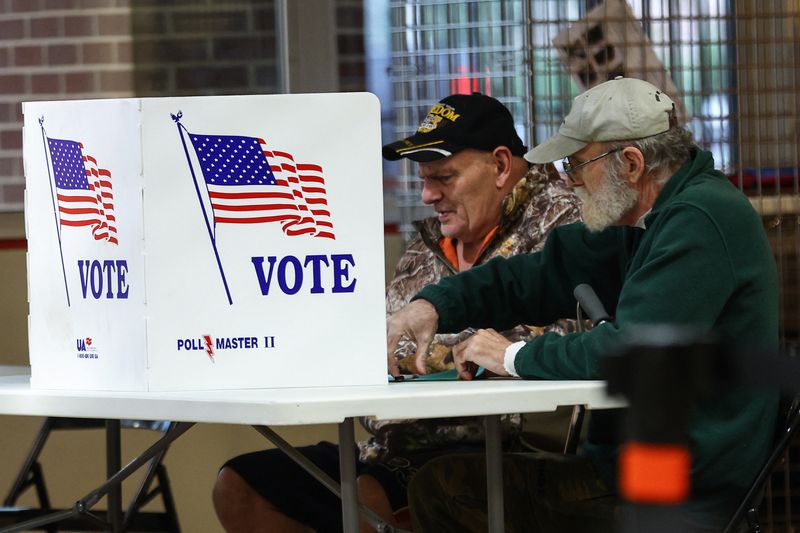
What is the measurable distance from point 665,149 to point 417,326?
58 centimetres

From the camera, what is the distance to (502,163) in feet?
10.6

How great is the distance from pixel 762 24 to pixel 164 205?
2244 mm

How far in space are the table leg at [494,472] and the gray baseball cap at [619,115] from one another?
648 millimetres

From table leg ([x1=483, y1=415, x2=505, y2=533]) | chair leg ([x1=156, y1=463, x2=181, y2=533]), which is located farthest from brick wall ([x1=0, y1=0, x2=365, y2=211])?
table leg ([x1=483, y1=415, x2=505, y2=533])

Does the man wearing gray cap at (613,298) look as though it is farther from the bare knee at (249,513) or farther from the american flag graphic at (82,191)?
the american flag graphic at (82,191)

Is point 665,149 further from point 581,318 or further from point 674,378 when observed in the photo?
point 674,378

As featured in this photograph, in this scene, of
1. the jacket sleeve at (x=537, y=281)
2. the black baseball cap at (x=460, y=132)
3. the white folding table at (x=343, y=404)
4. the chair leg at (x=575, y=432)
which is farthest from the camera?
the black baseball cap at (x=460, y=132)

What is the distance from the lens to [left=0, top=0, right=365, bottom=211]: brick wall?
4352 mm

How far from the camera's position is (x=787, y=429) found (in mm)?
2150

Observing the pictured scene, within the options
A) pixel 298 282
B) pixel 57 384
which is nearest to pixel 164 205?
pixel 298 282

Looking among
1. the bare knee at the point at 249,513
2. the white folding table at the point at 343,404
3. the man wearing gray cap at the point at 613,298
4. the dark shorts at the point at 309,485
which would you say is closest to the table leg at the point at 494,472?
the white folding table at the point at 343,404

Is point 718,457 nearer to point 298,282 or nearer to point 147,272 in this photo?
point 298,282

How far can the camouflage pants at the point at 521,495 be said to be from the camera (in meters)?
2.29

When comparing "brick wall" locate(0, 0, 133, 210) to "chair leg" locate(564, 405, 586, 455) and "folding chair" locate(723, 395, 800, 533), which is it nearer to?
"chair leg" locate(564, 405, 586, 455)
